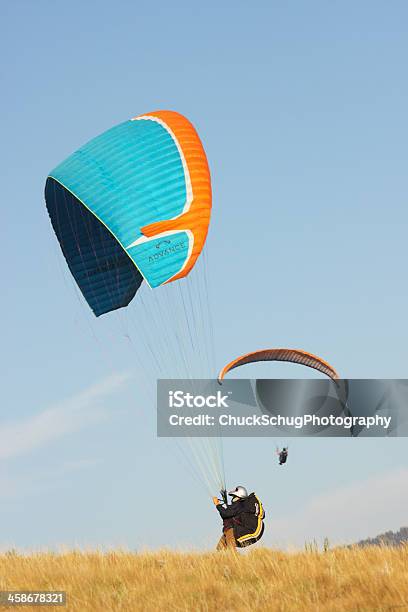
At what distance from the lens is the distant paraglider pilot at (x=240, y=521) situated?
58.3ft

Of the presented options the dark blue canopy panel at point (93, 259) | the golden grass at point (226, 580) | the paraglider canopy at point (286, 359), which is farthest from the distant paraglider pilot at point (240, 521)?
the dark blue canopy panel at point (93, 259)

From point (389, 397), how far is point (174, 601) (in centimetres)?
1267

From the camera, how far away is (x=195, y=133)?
71.3ft

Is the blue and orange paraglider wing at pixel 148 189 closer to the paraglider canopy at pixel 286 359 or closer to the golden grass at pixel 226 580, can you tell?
the paraglider canopy at pixel 286 359

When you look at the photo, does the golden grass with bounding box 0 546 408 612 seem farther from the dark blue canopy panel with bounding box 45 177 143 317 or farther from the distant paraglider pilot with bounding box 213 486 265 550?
the dark blue canopy panel with bounding box 45 177 143 317

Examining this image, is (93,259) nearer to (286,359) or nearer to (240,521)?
(286,359)

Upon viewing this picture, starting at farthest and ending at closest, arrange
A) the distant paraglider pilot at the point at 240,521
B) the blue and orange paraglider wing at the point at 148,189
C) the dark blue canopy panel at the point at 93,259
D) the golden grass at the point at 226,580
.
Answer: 1. the dark blue canopy panel at the point at 93,259
2. the blue and orange paraglider wing at the point at 148,189
3. the distant paraglider pilot at the point at 240,521
4. the golden grass at the point at 226,580

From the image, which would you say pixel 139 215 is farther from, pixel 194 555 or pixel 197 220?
pixel 194 555

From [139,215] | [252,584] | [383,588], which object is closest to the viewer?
[383,588]

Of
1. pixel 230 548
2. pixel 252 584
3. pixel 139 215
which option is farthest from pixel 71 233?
pixel 252 584

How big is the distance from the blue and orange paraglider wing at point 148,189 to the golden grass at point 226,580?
19.7ft

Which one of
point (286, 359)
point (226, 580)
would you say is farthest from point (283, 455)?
point (226, 580)

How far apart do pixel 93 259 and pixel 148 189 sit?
3.25 metres

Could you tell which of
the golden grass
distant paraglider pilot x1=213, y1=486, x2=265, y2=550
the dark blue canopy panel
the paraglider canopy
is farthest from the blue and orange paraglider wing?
the golden grass
